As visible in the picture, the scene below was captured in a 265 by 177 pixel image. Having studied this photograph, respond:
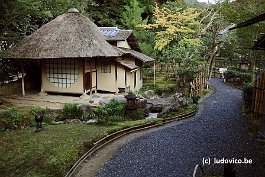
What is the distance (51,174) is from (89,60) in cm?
1417

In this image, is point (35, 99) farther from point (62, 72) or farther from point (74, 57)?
point (74, 57)

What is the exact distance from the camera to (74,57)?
20328mm

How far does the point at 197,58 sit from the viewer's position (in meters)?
27.7

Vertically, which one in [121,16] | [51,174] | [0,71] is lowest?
[51,174]

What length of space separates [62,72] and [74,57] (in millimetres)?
2748

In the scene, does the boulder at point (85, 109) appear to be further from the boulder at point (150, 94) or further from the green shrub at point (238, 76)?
the green shrub at point (238, 76)

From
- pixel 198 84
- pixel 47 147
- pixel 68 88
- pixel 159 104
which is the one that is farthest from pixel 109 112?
pixel 198 84

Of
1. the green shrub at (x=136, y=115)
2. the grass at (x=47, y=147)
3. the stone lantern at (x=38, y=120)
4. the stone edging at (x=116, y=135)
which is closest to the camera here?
the grass at (x=47, y=147)

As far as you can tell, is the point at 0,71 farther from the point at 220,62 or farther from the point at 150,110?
the point at 220,62

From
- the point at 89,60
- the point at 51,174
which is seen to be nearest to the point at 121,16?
the point at 89,60

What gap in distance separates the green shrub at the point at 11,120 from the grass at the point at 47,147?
755mm

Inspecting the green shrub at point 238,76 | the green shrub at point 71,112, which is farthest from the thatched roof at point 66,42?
the green shrub at point 238,76

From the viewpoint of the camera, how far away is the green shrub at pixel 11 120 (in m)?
15.1

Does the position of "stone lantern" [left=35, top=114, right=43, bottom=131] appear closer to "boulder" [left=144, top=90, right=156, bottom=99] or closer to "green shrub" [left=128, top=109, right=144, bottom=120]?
"green shrub" [left=128, top=109, right=144, bottom=120]
